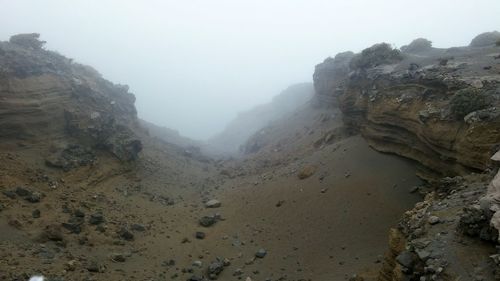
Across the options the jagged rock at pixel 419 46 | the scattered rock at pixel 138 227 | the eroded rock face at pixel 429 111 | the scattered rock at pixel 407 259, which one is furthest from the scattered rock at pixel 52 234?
the jagged rock at pixel 419 46

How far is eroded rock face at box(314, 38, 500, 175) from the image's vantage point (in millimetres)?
13305

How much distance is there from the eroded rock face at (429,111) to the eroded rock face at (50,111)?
14828 mm

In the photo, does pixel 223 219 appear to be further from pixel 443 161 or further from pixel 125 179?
pixel 443 161

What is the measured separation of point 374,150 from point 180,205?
429 inches

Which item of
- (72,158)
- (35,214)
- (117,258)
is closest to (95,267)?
(117,258)

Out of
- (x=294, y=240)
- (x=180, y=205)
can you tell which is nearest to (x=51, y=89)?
(x=180, y=205)

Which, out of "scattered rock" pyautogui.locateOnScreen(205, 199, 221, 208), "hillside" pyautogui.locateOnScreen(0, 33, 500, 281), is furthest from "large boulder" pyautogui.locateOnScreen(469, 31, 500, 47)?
"scattered rock" pyautogui.locateOnScreen(205, 199, 221, 208)

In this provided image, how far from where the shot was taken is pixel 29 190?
741 inches

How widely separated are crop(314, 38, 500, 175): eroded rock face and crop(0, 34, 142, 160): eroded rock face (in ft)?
48.6

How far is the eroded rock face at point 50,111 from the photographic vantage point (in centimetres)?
2222

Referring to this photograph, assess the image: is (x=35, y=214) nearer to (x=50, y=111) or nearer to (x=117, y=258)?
(x=117, y=258)

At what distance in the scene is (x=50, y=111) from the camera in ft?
79.2

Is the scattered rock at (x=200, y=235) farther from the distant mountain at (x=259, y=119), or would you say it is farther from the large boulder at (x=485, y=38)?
the distant mountain at (x=259, y=119)

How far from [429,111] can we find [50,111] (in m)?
19.8
